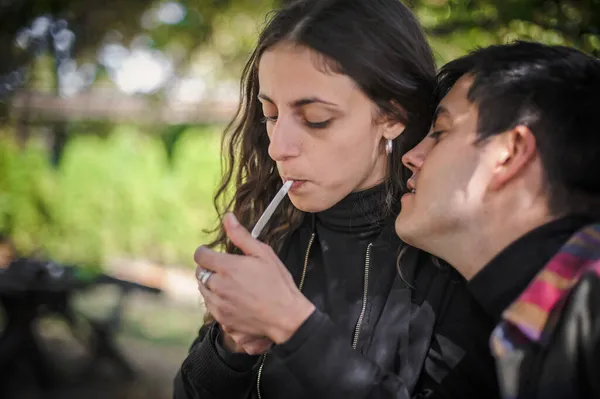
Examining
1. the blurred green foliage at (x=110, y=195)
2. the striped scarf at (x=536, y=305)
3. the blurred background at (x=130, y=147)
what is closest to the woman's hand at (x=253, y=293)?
the striped scarf at (x=536, y=305)

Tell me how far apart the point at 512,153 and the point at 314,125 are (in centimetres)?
47

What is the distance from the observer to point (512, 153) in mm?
1441

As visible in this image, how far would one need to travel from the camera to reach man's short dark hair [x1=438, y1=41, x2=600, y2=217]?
1416 millimetres

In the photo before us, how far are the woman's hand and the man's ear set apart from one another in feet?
1.59

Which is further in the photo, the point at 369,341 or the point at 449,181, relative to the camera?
the point at 369,341

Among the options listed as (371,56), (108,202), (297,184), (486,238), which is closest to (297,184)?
(297,184)

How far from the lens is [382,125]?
1737 millimetres

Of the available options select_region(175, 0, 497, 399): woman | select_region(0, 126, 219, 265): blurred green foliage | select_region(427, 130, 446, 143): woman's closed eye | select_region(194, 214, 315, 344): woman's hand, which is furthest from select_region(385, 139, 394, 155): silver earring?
select_region(0, 126, 219, 265): blurred green foliage

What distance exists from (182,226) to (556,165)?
1057 cm

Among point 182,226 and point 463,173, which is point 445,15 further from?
point 182,226

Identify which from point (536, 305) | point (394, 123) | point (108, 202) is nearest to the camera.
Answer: point (536, 305)

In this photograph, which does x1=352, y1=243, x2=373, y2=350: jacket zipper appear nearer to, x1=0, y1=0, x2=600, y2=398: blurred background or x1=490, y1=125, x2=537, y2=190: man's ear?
x1=490, y1=125, x2=537, y2=190: man's ear

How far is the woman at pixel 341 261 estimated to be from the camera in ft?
4.70

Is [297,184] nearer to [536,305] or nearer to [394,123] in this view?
[394,123]
